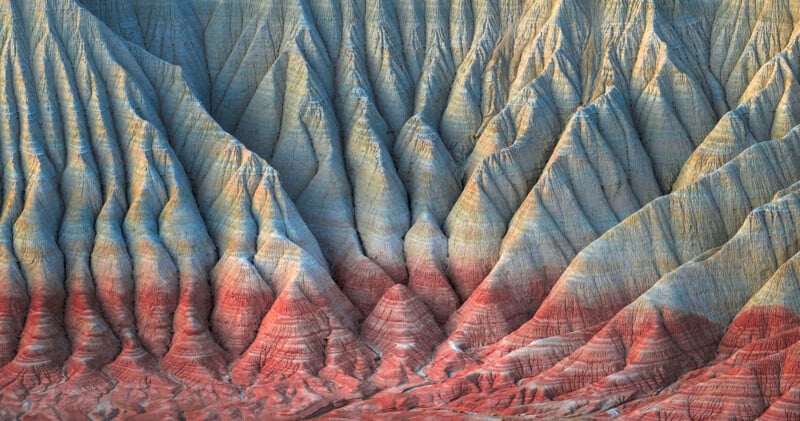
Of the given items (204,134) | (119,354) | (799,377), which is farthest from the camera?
(204,134)

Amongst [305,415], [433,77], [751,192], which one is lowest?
[305,415]

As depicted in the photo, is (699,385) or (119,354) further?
(119,354)

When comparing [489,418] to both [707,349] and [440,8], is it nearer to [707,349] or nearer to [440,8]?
[707,349]

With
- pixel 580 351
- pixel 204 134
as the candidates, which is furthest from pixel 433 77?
pixel 580 351

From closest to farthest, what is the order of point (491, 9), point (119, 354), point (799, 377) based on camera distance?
point (799, 377) < point (119, 354) < point (491, 9)

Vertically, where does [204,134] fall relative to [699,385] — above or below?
above

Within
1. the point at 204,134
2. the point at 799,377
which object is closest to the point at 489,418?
the point at 799,377
